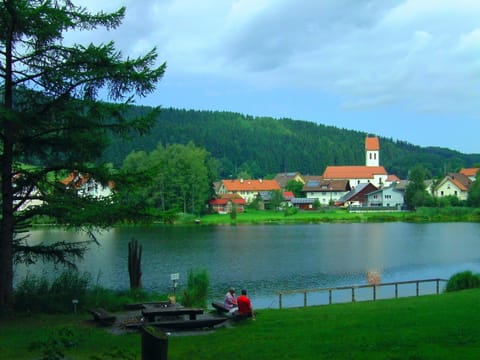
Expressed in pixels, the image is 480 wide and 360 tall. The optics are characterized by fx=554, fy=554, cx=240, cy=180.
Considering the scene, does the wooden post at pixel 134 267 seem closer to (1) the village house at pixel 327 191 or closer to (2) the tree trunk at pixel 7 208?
(2) the tree trunk at pixel 7 208

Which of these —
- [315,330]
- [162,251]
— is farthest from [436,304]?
[162,251]

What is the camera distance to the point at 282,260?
136ft

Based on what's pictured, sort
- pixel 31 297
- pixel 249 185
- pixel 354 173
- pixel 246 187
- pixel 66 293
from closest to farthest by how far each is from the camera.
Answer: pixel 31 297 < pixel 66 293 < pixel 246 187 < pixel 249 185 < pixel 354 173

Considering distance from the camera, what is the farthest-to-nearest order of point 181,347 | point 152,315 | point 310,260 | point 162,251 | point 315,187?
point 315,187, point 162,251, point 310,260, point 152,315, point 181,347

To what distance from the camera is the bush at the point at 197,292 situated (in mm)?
19209

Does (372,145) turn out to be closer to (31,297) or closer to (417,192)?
(417,192)

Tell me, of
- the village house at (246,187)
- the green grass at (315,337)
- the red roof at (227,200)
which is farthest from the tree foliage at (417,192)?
the green grass at (315,337)

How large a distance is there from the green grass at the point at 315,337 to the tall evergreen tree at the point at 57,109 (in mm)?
2840

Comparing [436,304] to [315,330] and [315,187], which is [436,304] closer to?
[315,330]

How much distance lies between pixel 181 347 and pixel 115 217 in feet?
15.4

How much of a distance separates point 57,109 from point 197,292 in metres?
8.65

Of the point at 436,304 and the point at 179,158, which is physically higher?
the point at 179,158

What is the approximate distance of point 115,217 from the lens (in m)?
A: 14.7

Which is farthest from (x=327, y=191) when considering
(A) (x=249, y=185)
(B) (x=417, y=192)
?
(B) (x=417, y=192)
